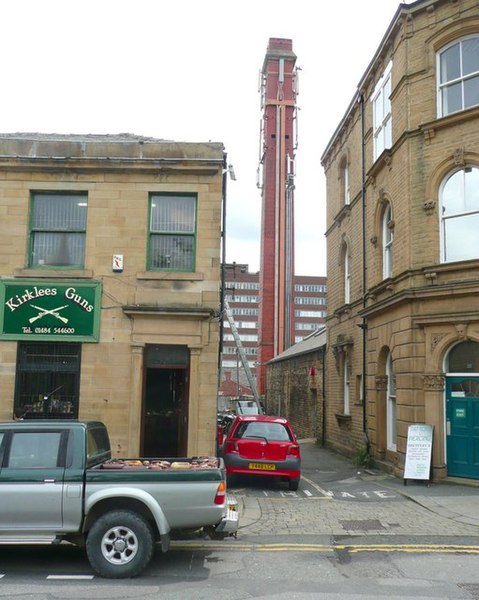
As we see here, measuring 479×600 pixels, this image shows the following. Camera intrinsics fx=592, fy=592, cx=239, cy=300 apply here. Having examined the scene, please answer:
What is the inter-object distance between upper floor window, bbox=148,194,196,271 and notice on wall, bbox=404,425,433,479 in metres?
6.23

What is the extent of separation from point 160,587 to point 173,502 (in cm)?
85

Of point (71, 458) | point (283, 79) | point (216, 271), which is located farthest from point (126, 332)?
point (283, 79)

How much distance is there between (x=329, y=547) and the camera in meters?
7.96

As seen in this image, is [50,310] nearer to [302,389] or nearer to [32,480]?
[32,480]

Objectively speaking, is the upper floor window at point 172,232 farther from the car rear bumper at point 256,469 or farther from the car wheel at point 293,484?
the car wheel at point 293,484

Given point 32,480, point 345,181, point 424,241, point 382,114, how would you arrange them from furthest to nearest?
A: point 345,181, point 382,114, point 424,241, point 32,480

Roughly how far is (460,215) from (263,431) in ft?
22.1

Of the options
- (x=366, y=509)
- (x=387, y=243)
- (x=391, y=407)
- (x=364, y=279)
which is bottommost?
(x=366, y=509)

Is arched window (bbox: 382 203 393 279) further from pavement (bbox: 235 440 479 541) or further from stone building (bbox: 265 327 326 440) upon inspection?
stone building (bbox: 265 327 326 440)

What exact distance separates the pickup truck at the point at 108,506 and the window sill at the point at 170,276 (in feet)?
20.3

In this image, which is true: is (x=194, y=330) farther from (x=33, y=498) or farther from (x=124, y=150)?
(x=33, y=498)

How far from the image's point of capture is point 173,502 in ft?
21.5

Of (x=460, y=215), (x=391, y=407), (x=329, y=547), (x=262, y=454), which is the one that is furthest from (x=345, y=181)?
(x=329, y=547)

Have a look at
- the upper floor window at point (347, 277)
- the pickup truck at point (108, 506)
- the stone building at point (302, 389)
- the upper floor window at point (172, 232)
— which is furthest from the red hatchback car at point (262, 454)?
the stone building at point (302, 389)
